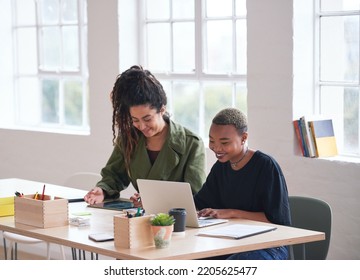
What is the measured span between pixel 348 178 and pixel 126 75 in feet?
4.58

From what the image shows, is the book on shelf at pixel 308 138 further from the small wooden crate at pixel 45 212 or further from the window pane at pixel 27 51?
the window pane at pixel 27 51

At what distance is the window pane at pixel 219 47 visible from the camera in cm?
545

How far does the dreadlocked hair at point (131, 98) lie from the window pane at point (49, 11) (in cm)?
251

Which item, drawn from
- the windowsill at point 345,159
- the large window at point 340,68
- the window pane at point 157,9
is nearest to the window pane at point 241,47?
the large window at point 340,68

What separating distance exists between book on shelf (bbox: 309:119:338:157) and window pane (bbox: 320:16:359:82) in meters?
0.30

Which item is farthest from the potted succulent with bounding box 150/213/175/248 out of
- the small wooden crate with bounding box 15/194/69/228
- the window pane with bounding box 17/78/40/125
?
the window pane with bounding box 17/78/40/125

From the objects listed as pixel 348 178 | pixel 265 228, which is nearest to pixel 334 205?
pixel 348 178

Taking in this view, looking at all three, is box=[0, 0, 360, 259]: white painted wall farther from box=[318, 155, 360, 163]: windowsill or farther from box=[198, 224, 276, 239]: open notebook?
box=[198, 224, 276, 239]: open notebook

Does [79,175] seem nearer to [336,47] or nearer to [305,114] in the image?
[305,114]

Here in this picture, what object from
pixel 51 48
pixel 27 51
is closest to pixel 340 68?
pixel 51 48

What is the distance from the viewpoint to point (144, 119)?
4.12 m

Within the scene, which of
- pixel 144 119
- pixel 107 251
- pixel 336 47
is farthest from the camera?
pixel 336 47

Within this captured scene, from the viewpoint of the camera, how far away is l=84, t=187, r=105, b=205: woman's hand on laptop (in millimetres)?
4250

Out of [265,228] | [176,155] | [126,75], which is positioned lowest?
[265,228]
